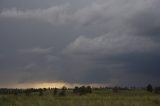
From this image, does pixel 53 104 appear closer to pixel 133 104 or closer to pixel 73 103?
pixel 73 103

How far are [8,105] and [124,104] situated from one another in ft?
39.7

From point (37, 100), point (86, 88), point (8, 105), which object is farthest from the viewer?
point (86, 88)

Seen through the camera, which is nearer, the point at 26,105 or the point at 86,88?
the point at 26,105

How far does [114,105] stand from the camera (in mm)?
43625

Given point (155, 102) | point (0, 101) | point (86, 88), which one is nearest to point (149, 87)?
point (86, 88)

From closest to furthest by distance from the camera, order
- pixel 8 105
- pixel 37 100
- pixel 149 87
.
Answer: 1. pixel 8 105
2. pixel 37 100
3. pixel 149 87

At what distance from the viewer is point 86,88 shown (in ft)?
313

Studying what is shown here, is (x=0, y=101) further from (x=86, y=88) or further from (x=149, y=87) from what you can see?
(x=149, y=87)

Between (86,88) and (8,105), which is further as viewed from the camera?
(86,88)

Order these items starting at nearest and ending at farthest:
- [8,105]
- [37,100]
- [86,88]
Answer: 1. [8,105]
2. [37,100]
3. [86,88]

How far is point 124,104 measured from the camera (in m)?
44.6

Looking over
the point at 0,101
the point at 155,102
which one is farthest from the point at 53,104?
the point at 155,102

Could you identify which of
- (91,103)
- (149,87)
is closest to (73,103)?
(91,103)

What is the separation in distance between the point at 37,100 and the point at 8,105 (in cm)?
448
